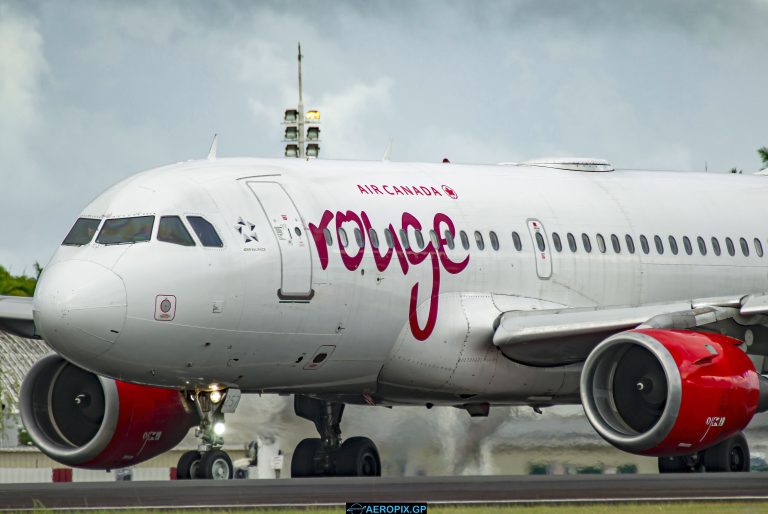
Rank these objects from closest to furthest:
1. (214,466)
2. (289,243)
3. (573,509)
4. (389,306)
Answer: (573,509)
(289,243)
(214,466)
(389,306)

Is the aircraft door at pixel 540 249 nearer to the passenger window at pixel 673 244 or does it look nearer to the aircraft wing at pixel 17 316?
the passenger window at pixel 673 244

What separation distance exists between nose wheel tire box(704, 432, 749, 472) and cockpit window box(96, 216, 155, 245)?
382 inches

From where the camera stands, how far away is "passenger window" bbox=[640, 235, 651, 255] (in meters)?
26.6

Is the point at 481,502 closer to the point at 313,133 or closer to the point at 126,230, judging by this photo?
the point at 126,230

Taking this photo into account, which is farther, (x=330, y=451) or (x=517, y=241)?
(x=330, y=451)

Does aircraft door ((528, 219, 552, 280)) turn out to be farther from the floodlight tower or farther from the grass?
the floodlight tower

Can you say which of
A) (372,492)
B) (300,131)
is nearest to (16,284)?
(300,131)

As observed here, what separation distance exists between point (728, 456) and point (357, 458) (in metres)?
5.64

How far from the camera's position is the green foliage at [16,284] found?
88.2m

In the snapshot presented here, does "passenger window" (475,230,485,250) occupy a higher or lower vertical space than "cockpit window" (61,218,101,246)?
higher

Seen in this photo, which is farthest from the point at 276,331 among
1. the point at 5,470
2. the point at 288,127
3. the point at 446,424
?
the point at 288,127

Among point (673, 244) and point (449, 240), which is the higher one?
point (673, 244)

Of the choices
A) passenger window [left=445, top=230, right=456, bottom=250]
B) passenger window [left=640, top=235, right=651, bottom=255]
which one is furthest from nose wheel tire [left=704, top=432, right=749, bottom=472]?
passenger window [left=445, top=230, right=456, bottom=250]

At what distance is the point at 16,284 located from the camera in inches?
3620
